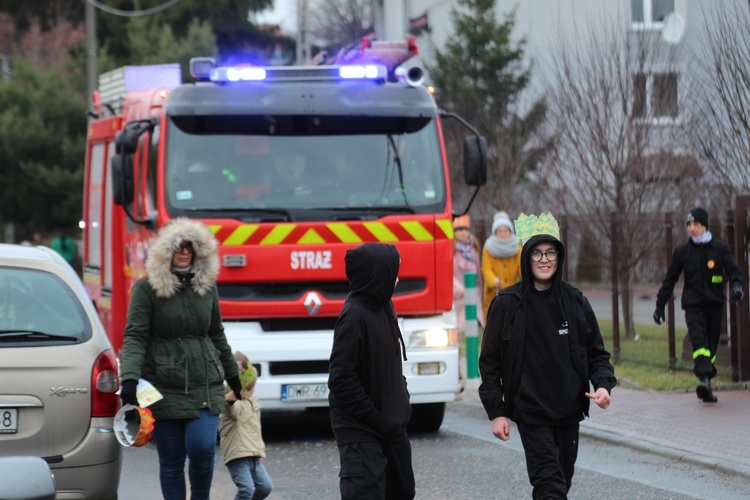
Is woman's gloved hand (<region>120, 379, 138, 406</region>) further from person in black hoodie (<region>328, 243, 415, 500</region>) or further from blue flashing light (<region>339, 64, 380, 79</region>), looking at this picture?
blue flashing light (<region>339, 64, 380, 79</region>)

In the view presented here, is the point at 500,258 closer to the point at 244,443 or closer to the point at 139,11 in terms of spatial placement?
the point at 244,443

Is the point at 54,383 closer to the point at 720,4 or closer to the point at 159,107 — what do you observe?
the point at 159,107

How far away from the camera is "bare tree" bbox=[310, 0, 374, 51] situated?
63.4 m

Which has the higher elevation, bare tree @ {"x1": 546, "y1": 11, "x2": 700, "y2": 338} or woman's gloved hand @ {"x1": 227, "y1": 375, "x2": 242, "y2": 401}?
bare tree @ {"x1": 546, "y1": 11, "x2": 700, "y2": 338}

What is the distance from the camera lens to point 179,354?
7.20 metres

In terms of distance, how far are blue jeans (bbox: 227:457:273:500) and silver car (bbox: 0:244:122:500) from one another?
0.65 meters

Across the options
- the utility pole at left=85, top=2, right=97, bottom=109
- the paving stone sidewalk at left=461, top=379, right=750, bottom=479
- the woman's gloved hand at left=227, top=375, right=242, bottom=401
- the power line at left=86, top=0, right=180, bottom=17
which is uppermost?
the power line at left=86, top=0, right=180, bottom=17

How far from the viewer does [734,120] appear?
13.7 metres

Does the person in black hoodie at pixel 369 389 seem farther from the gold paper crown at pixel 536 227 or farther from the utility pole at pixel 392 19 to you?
the utility pole at pixel 392 19

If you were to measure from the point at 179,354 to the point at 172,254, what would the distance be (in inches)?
21.0

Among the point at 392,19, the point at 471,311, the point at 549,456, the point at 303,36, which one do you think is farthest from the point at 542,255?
the point at 392,19

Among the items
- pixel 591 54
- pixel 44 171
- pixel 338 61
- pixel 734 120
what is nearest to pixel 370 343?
pixel 338 61

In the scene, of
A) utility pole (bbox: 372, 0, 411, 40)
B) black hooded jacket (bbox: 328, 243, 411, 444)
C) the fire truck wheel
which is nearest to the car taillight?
black hooded jacket (bbox: 328, 243, 411, 444)

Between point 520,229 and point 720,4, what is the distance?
891cm
